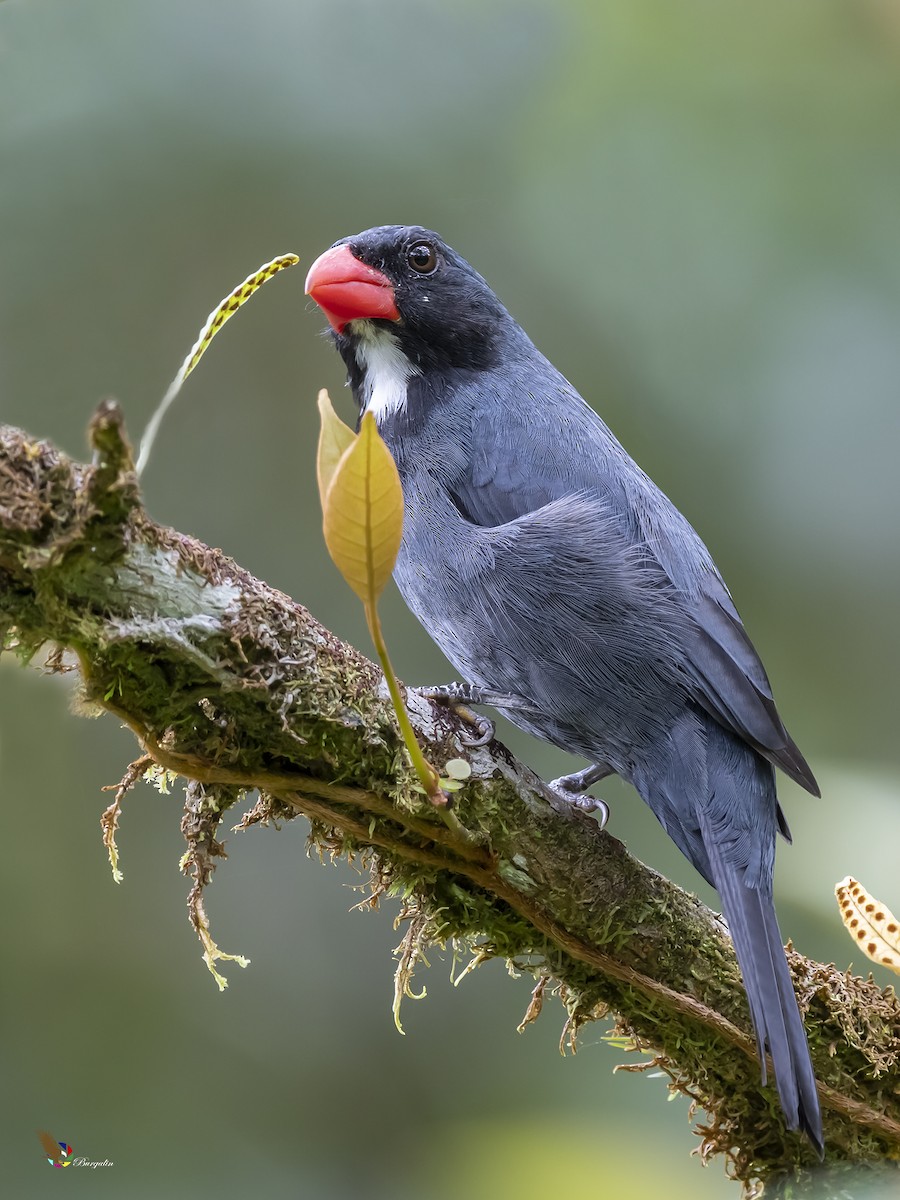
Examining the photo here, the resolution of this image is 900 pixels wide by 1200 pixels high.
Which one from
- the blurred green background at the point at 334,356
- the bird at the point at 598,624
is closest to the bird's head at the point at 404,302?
the bird at the point at 598,624

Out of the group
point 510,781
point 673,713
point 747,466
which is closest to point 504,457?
point 673,713

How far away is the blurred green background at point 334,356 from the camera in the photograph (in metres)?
4.58

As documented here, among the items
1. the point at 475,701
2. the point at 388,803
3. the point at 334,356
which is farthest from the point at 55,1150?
the point at 334,356

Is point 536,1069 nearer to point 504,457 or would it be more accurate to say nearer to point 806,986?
point 806,986

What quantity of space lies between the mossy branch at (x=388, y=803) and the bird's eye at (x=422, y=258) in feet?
5.16

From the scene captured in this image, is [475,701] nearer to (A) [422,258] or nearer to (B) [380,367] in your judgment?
(B) [380,367]

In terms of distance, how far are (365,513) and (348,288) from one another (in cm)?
181

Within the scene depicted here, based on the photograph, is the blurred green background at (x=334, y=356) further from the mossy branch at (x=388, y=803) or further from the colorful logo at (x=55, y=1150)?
the mossy branch at (x=388, y=803)

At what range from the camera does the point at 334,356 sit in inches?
205

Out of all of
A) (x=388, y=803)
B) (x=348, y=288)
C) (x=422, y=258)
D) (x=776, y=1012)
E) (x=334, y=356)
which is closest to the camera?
(x=388, y=803)

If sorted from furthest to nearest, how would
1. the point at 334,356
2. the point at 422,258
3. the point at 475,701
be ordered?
the point at 334,356, the point at 422,258, the point at 475,701

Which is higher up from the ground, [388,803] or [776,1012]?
[388,803]

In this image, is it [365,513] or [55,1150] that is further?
[55,1150]

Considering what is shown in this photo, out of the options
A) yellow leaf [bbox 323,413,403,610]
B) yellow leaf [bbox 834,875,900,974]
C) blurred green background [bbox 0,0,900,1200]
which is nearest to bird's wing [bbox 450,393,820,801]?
yellow leaf [bbox 834,875,900,974]
